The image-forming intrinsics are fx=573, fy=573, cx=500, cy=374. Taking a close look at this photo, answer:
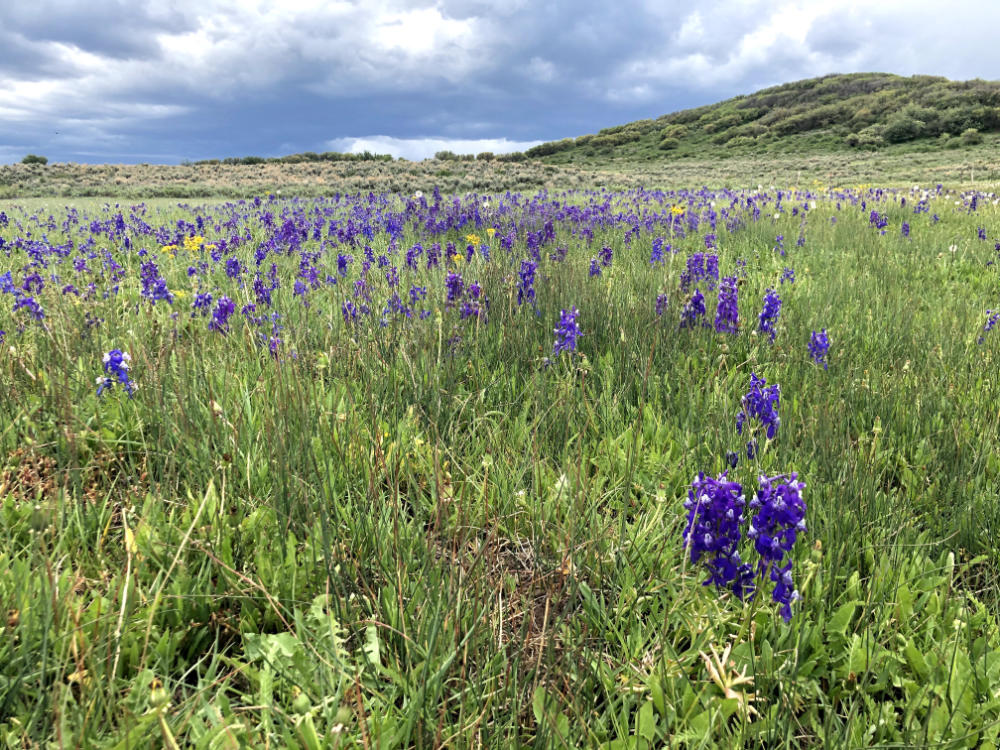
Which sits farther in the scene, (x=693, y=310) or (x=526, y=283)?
(x=526, y=283)

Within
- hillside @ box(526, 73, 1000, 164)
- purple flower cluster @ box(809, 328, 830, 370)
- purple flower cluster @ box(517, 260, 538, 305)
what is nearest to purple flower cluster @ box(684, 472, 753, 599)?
purple flower cluster @ box(809, 328, 830, 370)

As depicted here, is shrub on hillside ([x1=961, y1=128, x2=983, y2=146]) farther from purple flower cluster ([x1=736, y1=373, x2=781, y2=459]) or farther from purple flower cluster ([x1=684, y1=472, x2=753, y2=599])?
purple flower cluster ([x1=684, y1=472, x2=753, y2=599])

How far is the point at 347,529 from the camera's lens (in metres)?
2.01

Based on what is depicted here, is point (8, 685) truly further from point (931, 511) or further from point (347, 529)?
point (931, 511)

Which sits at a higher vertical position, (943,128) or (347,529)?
(943,128)

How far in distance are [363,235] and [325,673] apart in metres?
6.84

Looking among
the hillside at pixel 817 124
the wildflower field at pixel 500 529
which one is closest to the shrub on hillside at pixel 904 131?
the hillside at pixel 817 124

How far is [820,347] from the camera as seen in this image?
3197 millimetres

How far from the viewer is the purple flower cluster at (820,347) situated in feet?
10.3

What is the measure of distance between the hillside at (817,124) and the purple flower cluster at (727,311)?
157 ft

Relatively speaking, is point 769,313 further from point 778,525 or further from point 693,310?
point 778,525

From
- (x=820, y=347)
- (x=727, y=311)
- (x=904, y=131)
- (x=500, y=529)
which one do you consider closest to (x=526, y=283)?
(x=727, y=311)

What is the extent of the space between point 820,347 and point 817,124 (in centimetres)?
6711

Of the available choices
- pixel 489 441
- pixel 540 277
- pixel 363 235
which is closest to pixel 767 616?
pixel 489 441
